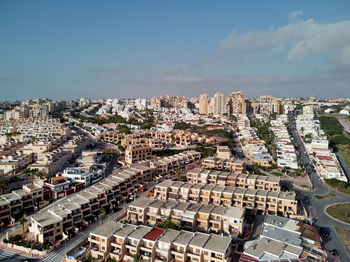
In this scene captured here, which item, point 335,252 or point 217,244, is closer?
point 217,244

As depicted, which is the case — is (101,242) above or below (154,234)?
below

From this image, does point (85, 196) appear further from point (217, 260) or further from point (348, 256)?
point (348, 256)

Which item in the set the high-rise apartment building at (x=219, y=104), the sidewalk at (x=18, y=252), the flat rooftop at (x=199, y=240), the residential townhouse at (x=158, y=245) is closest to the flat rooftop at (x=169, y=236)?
the residential townhouse at (x=158, y=245)

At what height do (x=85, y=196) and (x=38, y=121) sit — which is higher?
(x=38, y=121)

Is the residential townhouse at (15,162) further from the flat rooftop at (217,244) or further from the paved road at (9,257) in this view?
the flat rooftop at (217,244)

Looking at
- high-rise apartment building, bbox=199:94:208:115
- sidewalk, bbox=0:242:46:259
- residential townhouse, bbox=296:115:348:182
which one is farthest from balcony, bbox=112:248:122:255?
high-rise apartment building, bbox=199:94:208:115

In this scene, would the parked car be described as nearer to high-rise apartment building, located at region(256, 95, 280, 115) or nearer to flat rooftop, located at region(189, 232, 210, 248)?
flat rooftop, located at region(189, 232, 210, 248)

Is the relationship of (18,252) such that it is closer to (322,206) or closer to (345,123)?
(322,206)

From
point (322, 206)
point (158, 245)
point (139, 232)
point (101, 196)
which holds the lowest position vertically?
point (322, 206)

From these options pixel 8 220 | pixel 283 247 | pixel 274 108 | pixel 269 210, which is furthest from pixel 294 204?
pixel 274 108

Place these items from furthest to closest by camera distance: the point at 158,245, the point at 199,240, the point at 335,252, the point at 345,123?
the point at 345,123
the point at 335,252
the point at 199,240
the point at 158,245

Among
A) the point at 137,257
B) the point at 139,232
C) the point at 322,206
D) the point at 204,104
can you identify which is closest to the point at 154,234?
the point at 139,232
